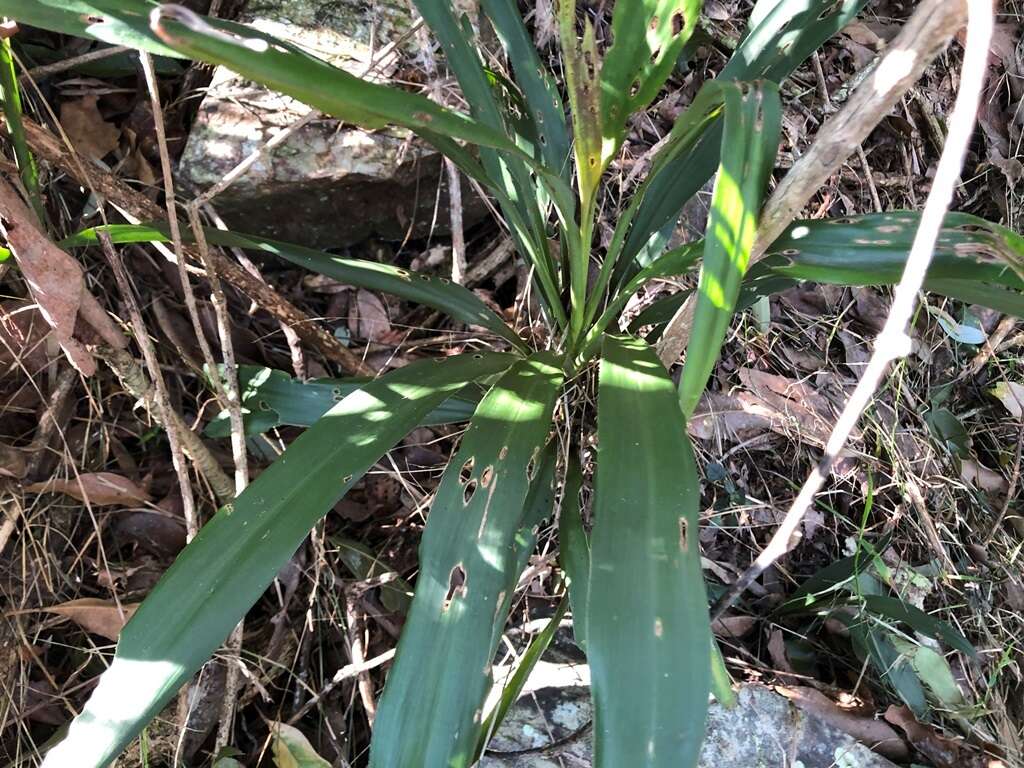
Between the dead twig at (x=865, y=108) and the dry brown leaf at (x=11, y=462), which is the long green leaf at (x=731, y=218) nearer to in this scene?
the dead twig at (x=865, y=108)

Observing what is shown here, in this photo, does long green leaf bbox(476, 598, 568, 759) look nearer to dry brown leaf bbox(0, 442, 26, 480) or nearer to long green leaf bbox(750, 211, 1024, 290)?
long green leaf bbox(750, 211, 1024, 290)

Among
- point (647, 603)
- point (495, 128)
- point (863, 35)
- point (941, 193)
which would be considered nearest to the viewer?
point (941, 193)

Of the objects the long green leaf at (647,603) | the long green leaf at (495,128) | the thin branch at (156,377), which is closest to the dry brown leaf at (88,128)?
the thin branch at (156,377)

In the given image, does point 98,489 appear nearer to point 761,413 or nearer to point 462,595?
point 462,595

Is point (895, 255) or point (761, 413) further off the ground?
point (895, 255)

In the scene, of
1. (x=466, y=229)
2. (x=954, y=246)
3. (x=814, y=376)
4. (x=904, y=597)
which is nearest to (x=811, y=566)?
(x=904, y=597)

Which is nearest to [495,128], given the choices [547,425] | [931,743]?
[547,425]
